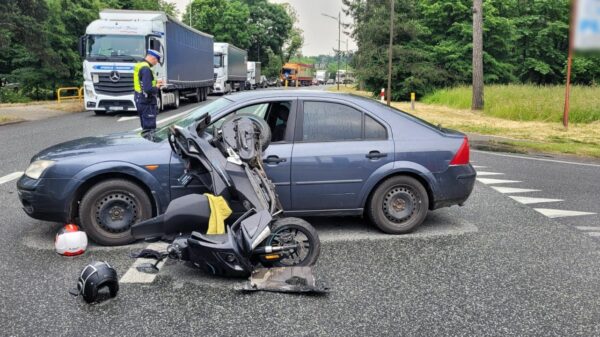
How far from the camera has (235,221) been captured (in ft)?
15.0

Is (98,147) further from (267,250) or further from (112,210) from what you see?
(267,250)

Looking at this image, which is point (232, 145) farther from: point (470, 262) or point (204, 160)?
point (470, 262)

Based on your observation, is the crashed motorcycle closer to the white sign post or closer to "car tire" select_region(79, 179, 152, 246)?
"car tire" select_region(79, 179, 152, 246)

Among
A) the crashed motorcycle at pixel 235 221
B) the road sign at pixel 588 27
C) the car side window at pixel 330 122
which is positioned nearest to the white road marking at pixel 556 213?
the road sign at pixel 588 27

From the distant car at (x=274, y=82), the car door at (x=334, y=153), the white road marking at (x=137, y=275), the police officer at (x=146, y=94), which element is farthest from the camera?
the distant car at (x=274, y=82)

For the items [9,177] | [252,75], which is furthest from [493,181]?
[252,75]

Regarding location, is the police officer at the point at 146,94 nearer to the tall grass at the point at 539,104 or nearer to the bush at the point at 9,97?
the tall grass at the point at 539,104

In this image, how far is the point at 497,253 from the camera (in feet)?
17.8

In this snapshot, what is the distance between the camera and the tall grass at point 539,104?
1970 cm

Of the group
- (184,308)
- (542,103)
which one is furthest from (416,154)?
(542,103)

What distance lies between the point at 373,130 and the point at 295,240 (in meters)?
1.81

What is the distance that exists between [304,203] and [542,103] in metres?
18.3

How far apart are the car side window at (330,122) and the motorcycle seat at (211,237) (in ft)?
5.45

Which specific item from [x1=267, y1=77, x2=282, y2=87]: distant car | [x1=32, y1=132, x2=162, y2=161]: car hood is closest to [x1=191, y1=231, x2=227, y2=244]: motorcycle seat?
[x1=32, y1=132, x2=162, y2=161]: car hood
